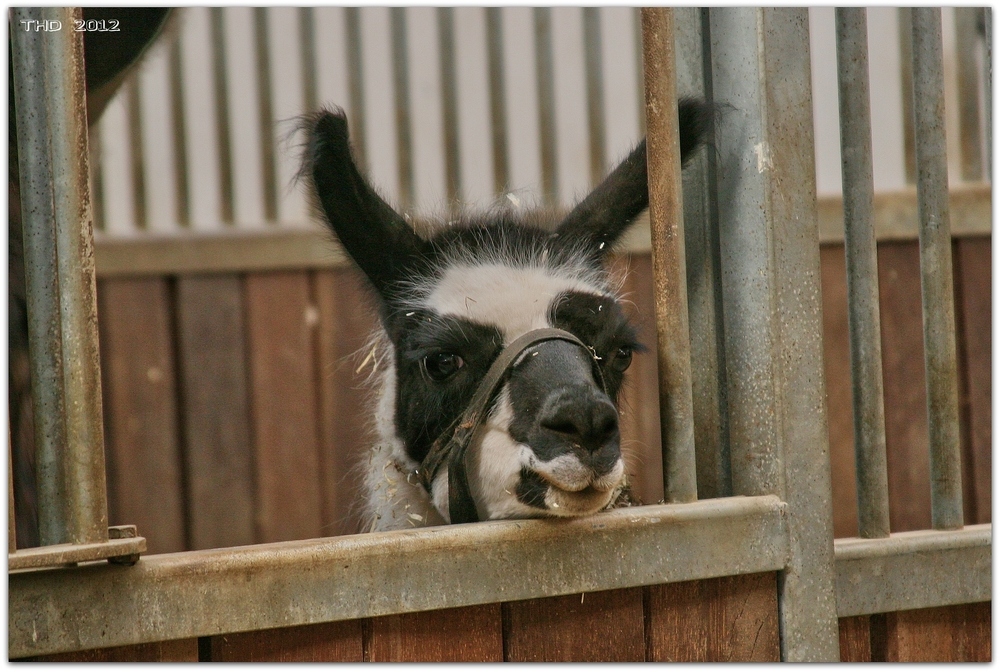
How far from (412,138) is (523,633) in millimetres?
4005

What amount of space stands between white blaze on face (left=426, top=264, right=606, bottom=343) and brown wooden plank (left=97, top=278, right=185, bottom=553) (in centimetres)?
331

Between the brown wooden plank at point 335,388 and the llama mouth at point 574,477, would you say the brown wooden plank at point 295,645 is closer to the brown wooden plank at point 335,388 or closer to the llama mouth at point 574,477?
the llama mouth at point 574,477

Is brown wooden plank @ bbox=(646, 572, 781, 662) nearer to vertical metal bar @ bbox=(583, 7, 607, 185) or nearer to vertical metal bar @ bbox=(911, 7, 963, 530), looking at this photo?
vertical metal bar @ bbox=(911, 7, 963, 530)

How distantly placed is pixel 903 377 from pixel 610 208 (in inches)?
119

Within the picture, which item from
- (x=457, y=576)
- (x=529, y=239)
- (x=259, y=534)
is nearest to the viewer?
(x=457, y=576)

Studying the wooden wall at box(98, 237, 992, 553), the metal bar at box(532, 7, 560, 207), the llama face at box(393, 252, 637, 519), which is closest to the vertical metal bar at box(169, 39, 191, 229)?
the wooden wall at box(98, 237, 992, 553)

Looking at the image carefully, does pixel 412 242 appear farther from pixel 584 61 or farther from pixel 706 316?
pixel 584 61

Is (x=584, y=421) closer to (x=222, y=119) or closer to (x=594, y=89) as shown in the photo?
(x=594, y=89)

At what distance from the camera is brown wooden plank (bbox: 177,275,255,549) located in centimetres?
522

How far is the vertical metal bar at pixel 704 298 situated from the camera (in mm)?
2068

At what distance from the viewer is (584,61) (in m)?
5.24

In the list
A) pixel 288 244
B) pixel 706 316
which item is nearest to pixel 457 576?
pixel 706 316

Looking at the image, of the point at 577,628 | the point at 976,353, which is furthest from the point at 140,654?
the point at 976,353

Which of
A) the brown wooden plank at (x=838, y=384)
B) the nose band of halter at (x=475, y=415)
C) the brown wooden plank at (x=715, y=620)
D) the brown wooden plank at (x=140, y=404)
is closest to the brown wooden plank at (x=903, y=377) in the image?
the brown wooden plank at (x=838, y=384)
